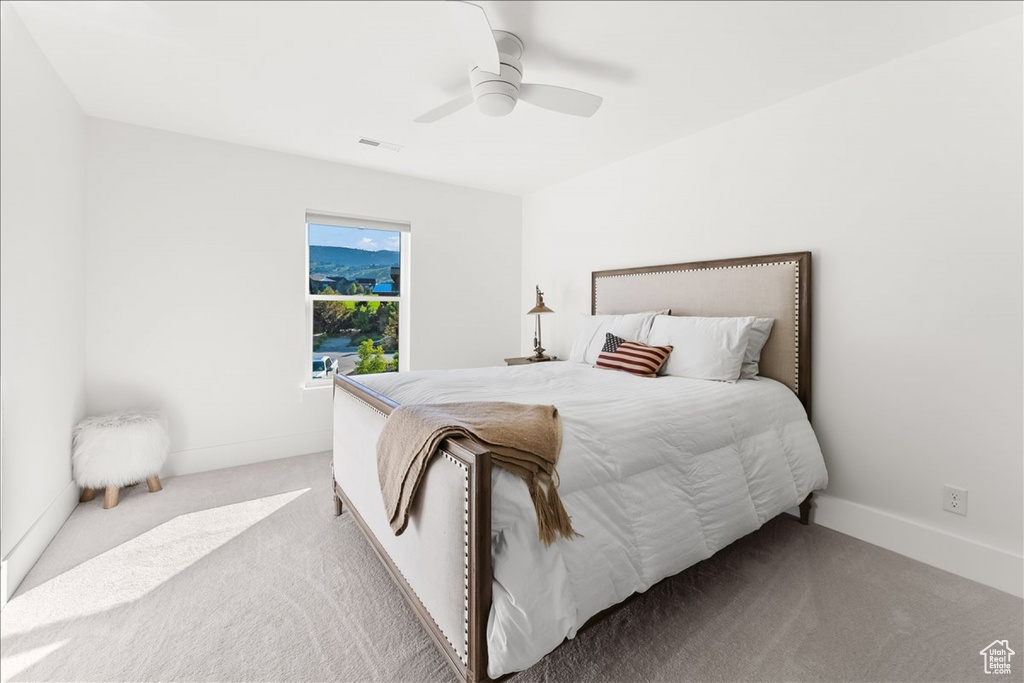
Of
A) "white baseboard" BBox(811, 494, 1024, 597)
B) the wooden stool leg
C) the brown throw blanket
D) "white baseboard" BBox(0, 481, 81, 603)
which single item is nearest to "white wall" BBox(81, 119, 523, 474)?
the wooden stool leg

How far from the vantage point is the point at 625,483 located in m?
1.54

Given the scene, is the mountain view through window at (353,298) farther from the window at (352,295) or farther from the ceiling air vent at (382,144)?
the ceiling air vent at (382,144)

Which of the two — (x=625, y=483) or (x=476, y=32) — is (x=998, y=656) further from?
(x=476, y=32)

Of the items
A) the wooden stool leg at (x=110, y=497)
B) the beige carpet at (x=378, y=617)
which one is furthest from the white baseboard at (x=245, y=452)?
the beige carpet at (x=378, y=617)

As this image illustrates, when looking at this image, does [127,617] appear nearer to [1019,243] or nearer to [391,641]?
[391,641]

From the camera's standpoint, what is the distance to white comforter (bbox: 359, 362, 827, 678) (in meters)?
1.23

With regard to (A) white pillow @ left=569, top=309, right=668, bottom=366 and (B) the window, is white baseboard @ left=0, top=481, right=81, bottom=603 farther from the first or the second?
(A) white pillow @ left=569, top=309, right=668, bottom=366

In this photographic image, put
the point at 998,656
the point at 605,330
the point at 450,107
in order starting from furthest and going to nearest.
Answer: the point at 605,330 → the point at 450,107 → the point at 998,656

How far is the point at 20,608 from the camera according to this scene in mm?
1751

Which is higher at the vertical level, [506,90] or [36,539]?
[506,90]

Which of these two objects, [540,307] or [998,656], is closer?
[998,656]

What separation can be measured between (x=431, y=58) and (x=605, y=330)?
195cm

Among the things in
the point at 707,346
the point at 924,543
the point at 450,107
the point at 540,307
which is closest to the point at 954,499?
the point at 924,543

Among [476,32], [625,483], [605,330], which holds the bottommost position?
[625,483]
